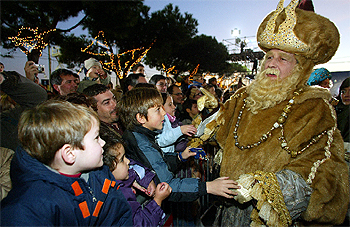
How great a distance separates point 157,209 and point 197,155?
755 millimetres

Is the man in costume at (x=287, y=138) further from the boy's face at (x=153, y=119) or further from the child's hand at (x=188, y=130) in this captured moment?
the boy's face at (x=153, y=119)

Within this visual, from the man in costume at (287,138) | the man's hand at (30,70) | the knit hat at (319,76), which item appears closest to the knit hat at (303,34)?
the man in costume at (287,138)

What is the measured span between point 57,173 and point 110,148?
1.40 feet

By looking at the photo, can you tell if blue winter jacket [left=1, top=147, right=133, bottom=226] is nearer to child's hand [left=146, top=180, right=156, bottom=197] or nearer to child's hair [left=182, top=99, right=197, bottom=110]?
child's hand [left=146, top=180, right=156, bottom=197]

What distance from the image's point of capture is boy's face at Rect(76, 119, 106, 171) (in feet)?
3.87

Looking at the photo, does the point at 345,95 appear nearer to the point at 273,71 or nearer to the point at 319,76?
the point at 319,76

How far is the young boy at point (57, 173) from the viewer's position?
38.7 inches

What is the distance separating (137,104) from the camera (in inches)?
80.4

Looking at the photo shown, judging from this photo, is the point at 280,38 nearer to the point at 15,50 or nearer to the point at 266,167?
the point at 266,167

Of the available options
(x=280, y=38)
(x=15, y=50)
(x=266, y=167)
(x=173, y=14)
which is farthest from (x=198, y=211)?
(x=173, y=14)

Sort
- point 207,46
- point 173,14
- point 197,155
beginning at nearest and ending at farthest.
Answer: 1. point 197,155
2. point 173,14
3. point 207,46

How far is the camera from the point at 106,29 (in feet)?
36.8

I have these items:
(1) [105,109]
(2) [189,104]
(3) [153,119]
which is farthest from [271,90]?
(2) [189,104]

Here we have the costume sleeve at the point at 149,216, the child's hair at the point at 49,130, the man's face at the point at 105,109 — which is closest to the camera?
the child's hair at the point at 49,130
